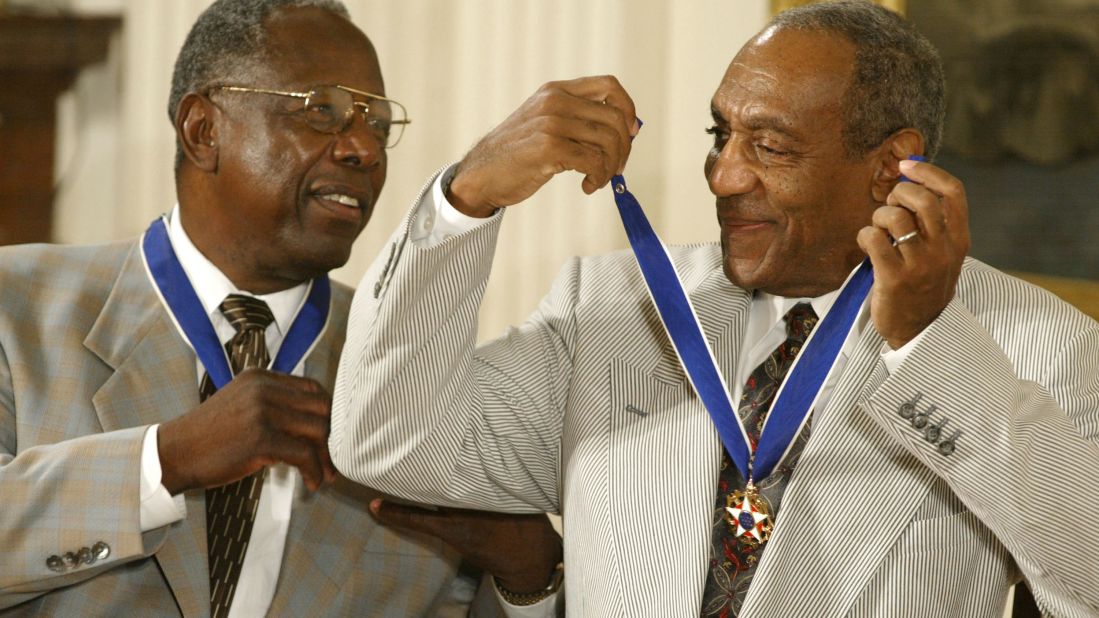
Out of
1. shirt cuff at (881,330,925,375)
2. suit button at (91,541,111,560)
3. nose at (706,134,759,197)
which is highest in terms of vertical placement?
nose at (706,134,759,197)

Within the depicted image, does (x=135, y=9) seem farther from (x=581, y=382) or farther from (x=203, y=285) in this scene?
(x=581, y=382)

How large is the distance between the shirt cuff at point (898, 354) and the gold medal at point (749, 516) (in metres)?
0.34

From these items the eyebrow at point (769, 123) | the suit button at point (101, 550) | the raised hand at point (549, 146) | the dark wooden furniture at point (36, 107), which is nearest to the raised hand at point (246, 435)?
the suit button at point (101, 550)

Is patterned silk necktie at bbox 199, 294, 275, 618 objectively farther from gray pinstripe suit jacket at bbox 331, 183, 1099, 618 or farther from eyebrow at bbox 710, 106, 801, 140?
eyebrow at bbox 710, 106, 801, 140

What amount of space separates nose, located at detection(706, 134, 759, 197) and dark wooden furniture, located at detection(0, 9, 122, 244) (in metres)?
2.25

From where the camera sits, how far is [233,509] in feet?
8.21

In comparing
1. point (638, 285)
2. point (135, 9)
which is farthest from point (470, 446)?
point (135, 9)

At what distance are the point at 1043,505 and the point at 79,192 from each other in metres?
2.88

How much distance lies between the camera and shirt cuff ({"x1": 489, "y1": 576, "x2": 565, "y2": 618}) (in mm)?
→ 2521

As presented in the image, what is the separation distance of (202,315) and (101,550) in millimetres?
539

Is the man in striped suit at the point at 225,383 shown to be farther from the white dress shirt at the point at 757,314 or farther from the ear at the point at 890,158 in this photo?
the ear at the point at 890,158

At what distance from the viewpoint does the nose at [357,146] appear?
274cm

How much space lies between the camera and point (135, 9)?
3.69 m

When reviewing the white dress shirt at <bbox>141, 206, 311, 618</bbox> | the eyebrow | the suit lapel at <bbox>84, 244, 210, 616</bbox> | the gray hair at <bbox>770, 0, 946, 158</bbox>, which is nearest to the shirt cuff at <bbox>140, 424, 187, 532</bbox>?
A: the white dress shirt at <bbox>141, 206, 311, 618</bbox>
